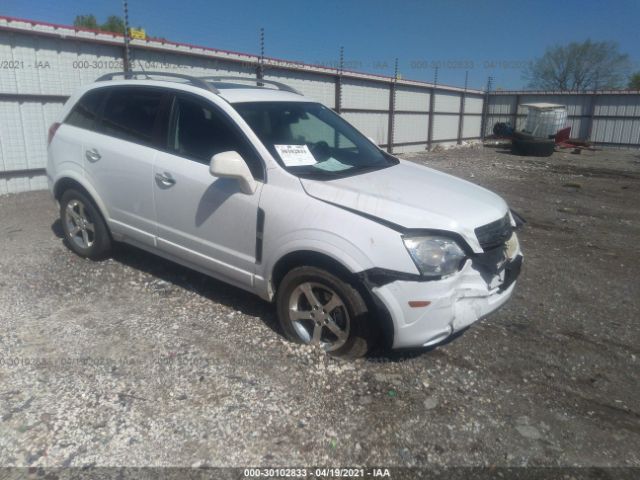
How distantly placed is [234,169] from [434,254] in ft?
4.77

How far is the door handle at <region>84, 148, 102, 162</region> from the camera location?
14.8ft

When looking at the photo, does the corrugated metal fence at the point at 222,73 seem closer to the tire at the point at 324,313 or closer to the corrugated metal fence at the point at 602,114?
the corrugated metal fence at the point at 602,114

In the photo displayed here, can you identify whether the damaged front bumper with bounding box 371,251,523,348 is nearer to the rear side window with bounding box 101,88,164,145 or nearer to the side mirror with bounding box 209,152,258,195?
the side mirror with bounding box 209,152,258,195

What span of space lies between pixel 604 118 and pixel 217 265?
25.0 metres

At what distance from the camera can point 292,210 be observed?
326 cm

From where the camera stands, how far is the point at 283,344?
353 cm

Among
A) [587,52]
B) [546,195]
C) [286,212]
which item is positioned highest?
[587,52]

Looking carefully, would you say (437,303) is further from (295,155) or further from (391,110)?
(391,110)

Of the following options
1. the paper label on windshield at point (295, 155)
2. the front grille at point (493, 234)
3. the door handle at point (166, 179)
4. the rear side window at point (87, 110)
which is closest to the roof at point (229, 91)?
the rear side window at point (87, 110)

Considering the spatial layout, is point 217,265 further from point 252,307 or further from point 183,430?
point 183,430

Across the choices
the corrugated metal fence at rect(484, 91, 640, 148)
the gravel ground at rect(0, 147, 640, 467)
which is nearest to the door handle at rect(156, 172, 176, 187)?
the gravel ground at rect(0, 147, 640, 467)

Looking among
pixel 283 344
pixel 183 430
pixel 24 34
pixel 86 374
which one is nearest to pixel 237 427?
pixel 183 430

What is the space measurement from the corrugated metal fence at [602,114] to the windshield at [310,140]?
76.4 feet

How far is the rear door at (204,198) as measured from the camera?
3.54 metres
